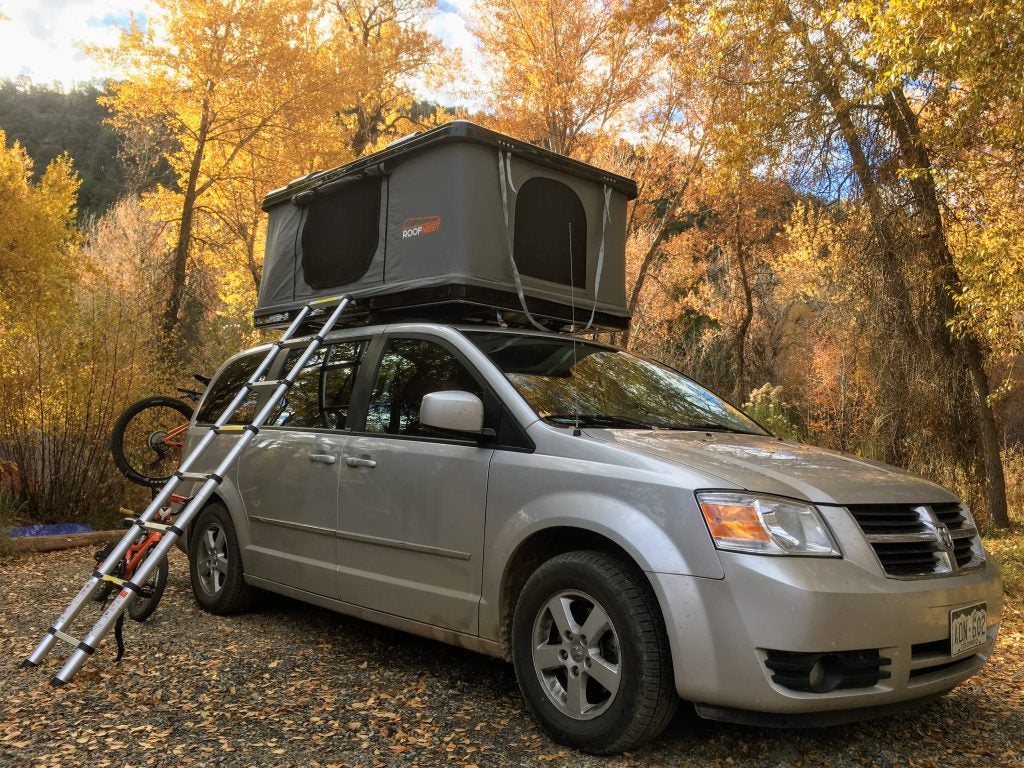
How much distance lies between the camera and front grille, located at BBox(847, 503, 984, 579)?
278cm

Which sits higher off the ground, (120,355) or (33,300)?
(33,300)

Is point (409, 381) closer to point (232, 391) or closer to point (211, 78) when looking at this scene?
point (232, 391)

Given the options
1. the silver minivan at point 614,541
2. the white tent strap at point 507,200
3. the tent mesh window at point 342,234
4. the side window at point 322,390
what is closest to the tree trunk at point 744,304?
Answer: the tent mesh window at point 342,234

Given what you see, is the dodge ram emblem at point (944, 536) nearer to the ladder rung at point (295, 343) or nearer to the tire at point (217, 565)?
the ladder rung at point (295, 343)

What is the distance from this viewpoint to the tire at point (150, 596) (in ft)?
15.3

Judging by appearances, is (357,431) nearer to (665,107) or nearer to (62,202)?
(62,202)

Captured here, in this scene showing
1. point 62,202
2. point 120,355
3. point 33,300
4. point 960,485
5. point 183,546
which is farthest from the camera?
point 62,202

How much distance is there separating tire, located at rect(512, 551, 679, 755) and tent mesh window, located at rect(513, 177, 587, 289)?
2.05 metres

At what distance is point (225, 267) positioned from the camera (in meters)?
17.8

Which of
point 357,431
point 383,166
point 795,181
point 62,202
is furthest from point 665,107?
point 357,431

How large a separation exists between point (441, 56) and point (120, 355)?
11345mm

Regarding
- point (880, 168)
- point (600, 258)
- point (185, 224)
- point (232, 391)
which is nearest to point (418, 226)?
point (600, 258)

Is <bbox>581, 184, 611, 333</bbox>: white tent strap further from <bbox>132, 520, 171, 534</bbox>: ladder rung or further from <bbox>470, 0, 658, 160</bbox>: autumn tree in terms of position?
<bbox>470, 0, 658, 160</bbox>: autumn tree

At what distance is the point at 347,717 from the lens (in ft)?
10.8
